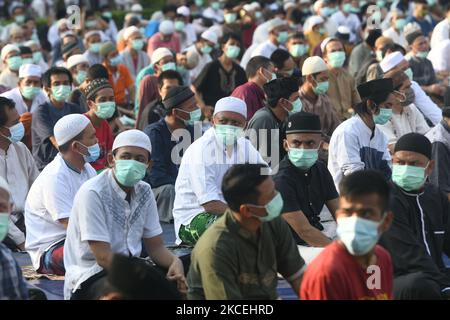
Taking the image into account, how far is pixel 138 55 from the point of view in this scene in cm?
1559

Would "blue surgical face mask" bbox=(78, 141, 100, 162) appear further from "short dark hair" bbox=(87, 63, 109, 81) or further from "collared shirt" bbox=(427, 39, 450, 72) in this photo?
"collared shirt" bbox=(427, 39, 450, 72)

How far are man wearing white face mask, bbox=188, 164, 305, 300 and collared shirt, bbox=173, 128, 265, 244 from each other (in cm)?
207

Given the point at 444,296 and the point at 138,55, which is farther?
the point at 138,55

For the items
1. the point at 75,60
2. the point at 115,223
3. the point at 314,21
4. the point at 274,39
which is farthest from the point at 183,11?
the point at 115,223

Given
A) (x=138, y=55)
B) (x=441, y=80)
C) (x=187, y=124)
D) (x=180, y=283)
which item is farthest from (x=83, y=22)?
(x=180, y=283)

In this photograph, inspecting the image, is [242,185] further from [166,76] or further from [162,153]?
[166,76]

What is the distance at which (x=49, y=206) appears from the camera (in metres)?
7.05

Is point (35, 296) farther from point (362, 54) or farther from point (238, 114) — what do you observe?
point (362, 54)

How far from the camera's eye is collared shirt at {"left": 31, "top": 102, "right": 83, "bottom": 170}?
978cm

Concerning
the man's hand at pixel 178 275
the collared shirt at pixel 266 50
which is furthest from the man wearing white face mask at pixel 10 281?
the collared shirt at pixel 266 50

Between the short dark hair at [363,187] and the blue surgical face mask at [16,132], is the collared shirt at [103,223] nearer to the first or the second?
the short dark hair at [363,187]

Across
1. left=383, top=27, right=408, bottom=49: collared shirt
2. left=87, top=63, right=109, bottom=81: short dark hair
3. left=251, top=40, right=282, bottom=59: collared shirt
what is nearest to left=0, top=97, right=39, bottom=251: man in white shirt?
left=87, top=63, right=109, bottom=81: short dark hair

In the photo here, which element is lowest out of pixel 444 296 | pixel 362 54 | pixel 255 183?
pixel 444 296

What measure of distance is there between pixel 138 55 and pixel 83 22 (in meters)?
Result: 3.37
